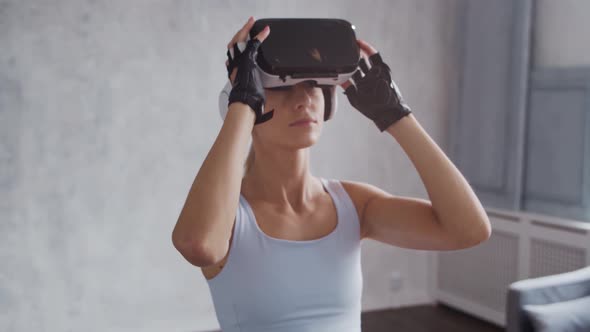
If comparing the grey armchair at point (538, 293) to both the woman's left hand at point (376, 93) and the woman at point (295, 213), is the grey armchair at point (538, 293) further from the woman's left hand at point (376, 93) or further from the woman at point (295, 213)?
the woman's left hand at point (376, 93)

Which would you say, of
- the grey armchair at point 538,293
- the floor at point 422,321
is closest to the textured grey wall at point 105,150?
the floor at point 422,321

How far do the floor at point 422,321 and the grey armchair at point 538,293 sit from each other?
1.31 m

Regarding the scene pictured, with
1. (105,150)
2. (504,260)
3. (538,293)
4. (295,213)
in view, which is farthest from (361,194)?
(504,260)

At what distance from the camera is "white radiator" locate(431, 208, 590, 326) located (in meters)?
3.14

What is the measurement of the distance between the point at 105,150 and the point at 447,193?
2274 millimetres

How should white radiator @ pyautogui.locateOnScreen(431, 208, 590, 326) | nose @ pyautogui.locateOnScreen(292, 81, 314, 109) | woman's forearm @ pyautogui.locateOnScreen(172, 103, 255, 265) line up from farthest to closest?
1. white radiator @ pyautogui.locateOnScreen(431, 208, 590, 326)
2. nose @ pyautogui.locateOnScreen(292, 81, 314, 109)
3. woman's forearm @ pyautogui.locateOnScreen(172, 103, 255, 265)

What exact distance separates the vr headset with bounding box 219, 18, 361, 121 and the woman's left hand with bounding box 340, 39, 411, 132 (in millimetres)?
105

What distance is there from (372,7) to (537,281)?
6.72 feet

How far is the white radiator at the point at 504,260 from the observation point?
10.3 feet

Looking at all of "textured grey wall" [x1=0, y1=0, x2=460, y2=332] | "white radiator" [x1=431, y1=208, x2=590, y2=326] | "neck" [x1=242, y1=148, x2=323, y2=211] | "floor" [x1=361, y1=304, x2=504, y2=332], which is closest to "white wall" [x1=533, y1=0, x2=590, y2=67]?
"white radiator" [x1=431, y1=208, x2=590, y2=326]

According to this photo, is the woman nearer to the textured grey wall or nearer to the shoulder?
the shoulder

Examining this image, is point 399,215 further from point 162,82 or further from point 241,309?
point 162,82

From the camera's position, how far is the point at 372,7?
147 inches

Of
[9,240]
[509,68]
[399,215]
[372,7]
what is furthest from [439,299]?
[399,215]
